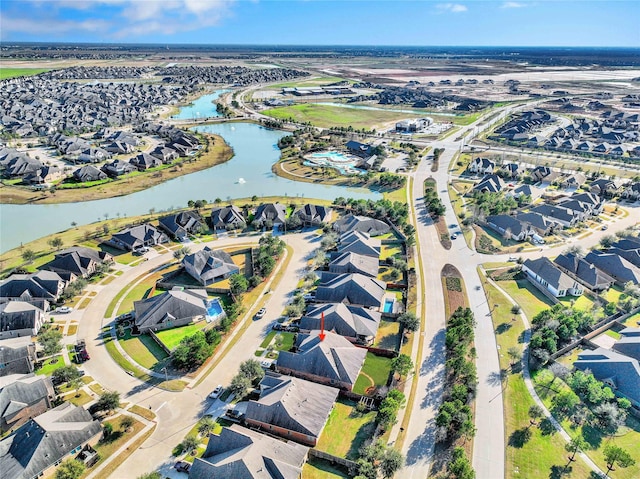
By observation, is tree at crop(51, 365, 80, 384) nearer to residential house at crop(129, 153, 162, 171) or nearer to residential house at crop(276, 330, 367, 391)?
residential house at crop(276, 330, 367, 391)

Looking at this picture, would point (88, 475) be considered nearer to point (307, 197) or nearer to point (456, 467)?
point (456, 467)

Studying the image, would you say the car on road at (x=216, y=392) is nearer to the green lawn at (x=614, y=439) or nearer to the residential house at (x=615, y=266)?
the green lawn at (x=614, y=439)

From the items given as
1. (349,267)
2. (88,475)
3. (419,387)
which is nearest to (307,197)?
(349,267)

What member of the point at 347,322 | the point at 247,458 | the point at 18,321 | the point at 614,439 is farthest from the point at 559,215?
the point at 18,321

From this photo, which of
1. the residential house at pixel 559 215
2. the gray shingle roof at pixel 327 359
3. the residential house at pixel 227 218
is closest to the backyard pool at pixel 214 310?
the gray shingle roof at pixel 327 359

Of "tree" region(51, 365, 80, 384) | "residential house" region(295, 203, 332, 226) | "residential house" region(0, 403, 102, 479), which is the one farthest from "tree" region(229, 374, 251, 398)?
"residential house" region(295, 203, 332, 226)

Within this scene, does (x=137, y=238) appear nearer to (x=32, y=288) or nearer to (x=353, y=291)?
(x=32, y=288)
